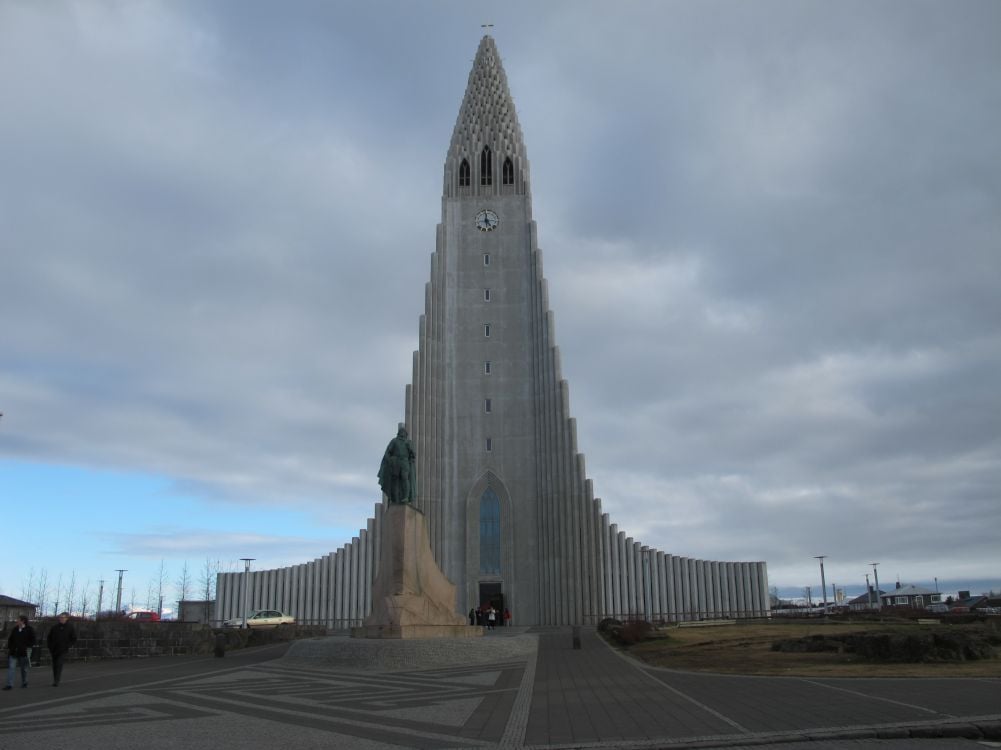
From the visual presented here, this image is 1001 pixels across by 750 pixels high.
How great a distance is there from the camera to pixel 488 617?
1527 inches

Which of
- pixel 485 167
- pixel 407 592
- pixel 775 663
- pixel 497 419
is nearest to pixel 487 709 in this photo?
pixel 775 663

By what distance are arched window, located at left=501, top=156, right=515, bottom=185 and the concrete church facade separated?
0.23 metres

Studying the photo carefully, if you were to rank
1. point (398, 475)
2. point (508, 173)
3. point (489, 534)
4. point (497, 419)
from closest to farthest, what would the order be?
1. point (398, 475)
2. point (489, 534)
3. point (497, 419)
4. point (508, 173)

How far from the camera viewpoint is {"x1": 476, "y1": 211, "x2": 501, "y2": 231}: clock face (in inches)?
1989

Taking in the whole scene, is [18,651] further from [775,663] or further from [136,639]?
[775,663]

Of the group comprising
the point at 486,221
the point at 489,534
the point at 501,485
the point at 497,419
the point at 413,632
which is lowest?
the point at 413,632

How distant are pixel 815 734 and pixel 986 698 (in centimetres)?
378

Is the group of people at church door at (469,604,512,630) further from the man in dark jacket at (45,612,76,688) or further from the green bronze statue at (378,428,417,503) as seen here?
the man in dark jacket at (45,612,76,688)

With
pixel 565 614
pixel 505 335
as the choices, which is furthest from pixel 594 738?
pixel 505 335

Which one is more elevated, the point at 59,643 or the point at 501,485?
the point at 501,485

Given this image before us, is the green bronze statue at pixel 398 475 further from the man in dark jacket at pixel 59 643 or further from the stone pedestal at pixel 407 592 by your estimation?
the man in dark jacket at pixel 59 643

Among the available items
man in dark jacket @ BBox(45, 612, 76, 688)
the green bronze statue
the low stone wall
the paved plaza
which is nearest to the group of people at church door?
the low stone wall

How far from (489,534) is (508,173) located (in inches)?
909

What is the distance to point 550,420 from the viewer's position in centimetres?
4566
